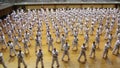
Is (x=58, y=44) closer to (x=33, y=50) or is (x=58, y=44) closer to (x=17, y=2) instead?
(x=33, y=50)

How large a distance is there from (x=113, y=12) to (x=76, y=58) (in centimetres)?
1077

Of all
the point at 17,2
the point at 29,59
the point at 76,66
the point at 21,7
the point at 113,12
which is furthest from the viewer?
the point at 17,2

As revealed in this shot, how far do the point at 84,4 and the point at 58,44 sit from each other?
13749 mm

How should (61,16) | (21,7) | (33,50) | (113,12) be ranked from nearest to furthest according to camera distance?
1. (33,50)
2. (61,16)
3. (113,12)
4. (21,7)

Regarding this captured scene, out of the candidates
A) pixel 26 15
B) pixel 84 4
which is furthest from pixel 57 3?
pixel 26 15

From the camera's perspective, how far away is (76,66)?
10773 mm

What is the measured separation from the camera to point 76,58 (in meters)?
11.7

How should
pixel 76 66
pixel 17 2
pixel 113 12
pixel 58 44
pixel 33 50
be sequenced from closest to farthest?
pixel 76 66 < pixel 33 50 < pixel 58 44 < pixel 113 12 < pixel 17 2

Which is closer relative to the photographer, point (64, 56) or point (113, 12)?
point (64, 56)

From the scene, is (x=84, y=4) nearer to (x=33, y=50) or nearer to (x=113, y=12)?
(x=113, y=12)

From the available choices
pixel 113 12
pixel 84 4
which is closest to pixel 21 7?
pixel 84 4

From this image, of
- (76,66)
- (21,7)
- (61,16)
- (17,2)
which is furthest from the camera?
(17,2)

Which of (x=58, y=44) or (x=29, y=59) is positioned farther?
(x=58, y=44)

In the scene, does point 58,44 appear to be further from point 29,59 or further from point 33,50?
point 29,59
